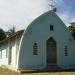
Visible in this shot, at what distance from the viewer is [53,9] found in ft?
86.1

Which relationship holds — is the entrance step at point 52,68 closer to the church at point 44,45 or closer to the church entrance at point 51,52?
the church at point 44,45

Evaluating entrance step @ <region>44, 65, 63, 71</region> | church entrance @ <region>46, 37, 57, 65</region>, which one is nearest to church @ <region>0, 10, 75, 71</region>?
church entrance @ <region>46, 37, 57, 65</region>

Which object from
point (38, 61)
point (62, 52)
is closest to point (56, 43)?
point (62, 52)

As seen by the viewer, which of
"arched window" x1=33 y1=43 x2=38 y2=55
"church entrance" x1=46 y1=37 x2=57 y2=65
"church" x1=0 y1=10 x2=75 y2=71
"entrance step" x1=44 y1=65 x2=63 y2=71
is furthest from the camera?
"church entrance" x1=46 y1=37 x2=57 y2=65

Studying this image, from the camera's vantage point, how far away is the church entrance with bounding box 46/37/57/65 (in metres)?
25.5

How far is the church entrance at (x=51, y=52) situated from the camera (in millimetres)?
25531

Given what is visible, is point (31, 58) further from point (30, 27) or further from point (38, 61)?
point (30, 27)

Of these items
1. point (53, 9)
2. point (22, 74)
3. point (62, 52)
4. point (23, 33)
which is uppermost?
point (53, 9)

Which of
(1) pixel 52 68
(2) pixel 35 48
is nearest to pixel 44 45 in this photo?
(2) pixel 35 48

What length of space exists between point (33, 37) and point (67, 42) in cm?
389

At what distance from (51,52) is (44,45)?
3.91 ft

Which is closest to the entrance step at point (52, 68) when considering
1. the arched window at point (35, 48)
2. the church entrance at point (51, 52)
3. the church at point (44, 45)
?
the church at point (44, 45)

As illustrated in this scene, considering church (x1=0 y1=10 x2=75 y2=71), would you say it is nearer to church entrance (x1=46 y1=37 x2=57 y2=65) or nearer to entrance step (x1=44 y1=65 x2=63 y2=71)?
church entrance (x1=46 y1=37 x2=57 y2=65)

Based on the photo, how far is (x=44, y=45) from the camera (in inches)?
988
